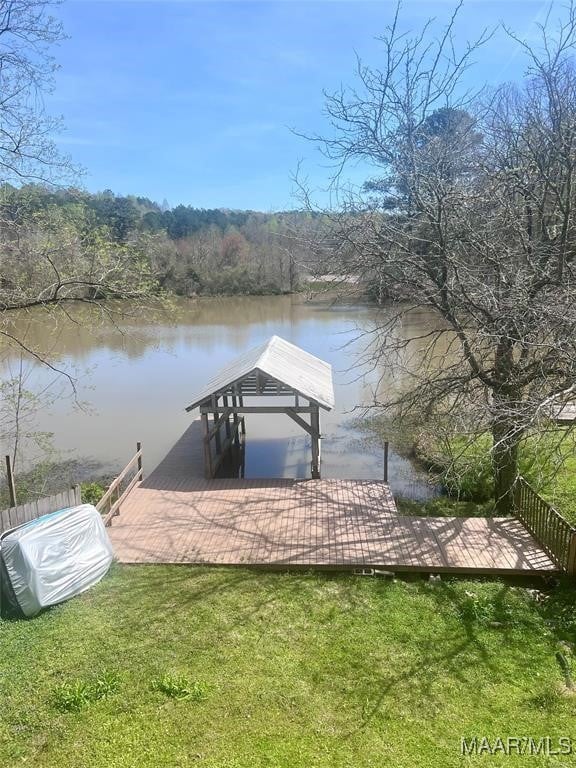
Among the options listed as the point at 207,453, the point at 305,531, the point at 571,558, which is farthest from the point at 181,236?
the point at 571,558

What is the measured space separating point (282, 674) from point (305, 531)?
3.46 metres

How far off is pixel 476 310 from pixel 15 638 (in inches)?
314

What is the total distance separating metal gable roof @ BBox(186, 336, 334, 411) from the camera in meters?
11.0

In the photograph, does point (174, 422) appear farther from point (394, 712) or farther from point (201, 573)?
point (394, 712)

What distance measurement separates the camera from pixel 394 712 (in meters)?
4.85

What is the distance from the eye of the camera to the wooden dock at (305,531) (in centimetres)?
774

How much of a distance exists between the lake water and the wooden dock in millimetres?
2740

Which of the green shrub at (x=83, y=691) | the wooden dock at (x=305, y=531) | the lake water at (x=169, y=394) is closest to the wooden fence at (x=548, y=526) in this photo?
the wooden dock at (x=305, y=531)

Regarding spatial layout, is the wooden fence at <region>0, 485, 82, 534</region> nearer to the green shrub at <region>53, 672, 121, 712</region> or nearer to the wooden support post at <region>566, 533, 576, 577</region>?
the green shrub at <region>53, 672, 121, 712</region>

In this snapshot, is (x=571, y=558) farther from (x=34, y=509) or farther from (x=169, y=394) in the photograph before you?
(x=169, y=394)

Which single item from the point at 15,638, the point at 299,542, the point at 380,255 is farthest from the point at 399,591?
the point at 380,255

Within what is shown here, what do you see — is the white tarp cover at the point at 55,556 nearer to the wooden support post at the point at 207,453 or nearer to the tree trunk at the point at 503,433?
the wooden support post at the point at 207,453
